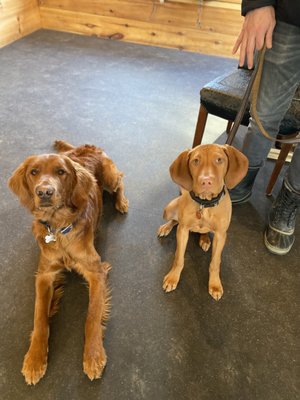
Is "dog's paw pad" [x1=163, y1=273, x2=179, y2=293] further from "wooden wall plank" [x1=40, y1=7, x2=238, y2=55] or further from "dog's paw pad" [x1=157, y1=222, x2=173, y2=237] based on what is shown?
"wooden wall plank" [x1=40, y1=7, x2=238, y2=55]

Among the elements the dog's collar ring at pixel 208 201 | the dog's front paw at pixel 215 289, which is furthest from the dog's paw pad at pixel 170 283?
the dog's collar ring at pixel 208 201

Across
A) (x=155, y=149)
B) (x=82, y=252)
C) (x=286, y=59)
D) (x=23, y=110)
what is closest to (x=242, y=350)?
(x=82, y=252)

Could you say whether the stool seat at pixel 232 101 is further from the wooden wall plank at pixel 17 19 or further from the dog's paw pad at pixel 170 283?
the wooden wall plank at pixel 17 19

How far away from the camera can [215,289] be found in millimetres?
1789

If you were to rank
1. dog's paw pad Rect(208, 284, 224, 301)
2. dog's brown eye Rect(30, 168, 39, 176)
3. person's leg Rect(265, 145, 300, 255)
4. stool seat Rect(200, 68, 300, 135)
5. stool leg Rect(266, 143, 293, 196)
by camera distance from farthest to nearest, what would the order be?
1. stool leg Rect(266, 143, 293, 196)
2. stool seat Rect(200, 68, 300, 135)
3. person's leg Rect(265, 145, 300, 255)
4. dog's paw pad Rect(208, 284, 224, 301)
5. dog's brown eye Rect(30, 168, 39, 176)

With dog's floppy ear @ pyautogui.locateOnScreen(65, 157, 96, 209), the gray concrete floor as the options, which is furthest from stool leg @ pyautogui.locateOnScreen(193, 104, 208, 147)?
dog's floppy ear @ pyautogui.locateOnScreen(65, 157, 96, 209)

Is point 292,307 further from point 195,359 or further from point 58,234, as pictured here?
point 58,234

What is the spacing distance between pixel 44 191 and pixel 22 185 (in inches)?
8.3

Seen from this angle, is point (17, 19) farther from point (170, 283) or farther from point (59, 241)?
point (170, 283)

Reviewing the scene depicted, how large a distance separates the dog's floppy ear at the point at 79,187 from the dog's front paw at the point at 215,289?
81cm

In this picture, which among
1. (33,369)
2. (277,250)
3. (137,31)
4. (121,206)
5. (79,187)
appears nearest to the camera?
(33,369)

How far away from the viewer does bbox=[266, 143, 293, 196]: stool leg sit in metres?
2.24

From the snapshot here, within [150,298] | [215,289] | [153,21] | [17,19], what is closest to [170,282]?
[150,298]

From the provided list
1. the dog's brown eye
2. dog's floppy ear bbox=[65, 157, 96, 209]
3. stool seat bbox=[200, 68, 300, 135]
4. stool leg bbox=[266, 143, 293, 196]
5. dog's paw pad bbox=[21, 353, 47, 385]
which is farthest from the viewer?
stool leg bbox=[266, 143, 293, 196]
